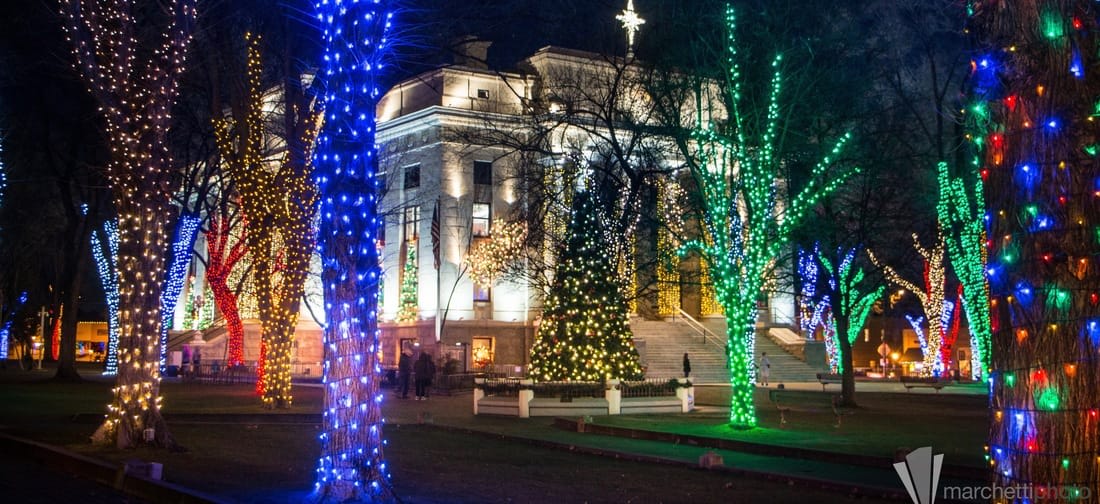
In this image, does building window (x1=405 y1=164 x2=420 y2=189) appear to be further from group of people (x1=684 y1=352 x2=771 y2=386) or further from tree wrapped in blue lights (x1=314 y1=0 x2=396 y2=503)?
tree wrapped in blue lights (x1=314 y1=0 x2=396 y2=503)

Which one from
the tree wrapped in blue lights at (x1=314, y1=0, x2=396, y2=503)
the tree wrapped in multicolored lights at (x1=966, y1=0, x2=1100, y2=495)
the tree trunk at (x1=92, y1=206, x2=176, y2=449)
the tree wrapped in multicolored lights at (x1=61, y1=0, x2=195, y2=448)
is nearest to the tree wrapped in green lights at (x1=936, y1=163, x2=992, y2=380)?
the tree wrapped in multicolored lights at (x1=61, y1=0, x2=195, y2=448)

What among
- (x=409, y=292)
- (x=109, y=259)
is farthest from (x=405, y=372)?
(x=409, y=292)

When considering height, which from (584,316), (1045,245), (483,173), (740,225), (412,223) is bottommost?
(1045,245)

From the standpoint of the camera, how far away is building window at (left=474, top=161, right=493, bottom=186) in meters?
57.0

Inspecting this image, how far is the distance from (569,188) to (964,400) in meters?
15.1

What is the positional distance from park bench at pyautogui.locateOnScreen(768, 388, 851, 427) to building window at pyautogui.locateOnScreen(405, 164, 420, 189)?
25.0 m

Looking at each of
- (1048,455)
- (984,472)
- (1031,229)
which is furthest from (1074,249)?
(984,472)

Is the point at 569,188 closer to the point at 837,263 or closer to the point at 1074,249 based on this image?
the point at 837,263

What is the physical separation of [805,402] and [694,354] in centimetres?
1915

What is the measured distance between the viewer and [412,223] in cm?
5828

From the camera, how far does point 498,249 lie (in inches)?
2071

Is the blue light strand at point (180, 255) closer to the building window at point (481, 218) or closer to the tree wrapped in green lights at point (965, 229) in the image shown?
the building window at point (481, 218)

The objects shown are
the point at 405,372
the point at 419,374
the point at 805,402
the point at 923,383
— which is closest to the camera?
the point at 805,402

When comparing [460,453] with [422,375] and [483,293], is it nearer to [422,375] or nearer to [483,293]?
[422,375]
